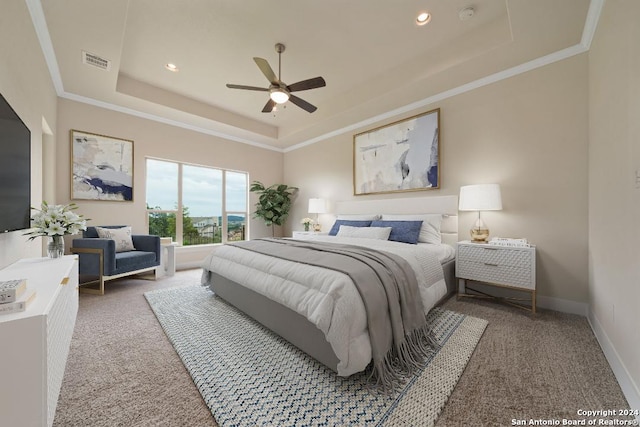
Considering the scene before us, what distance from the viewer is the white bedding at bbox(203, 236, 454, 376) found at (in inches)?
57.7

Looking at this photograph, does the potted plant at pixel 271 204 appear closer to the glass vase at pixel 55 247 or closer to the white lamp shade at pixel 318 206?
the white lamp shade at pixel 318 206

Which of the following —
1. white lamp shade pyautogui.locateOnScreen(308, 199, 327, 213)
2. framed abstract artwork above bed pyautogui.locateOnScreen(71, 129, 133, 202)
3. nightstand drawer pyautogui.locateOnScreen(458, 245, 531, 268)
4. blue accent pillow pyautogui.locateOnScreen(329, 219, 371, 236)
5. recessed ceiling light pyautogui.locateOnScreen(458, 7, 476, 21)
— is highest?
recessed ceiling light pyautogui.locateOnScreen(458, 7, 476, 21)

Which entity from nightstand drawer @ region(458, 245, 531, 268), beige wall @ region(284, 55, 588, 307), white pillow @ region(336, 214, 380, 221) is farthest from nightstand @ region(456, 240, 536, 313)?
white pillow @ region(336, 214, 380, 221)

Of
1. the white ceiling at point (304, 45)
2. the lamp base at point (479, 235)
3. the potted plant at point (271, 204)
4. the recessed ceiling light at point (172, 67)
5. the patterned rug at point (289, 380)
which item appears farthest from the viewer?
the potted plant at point (271, 204)

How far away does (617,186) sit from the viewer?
1.72 m

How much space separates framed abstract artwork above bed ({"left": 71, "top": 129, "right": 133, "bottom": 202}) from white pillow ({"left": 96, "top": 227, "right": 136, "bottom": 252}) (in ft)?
1.87

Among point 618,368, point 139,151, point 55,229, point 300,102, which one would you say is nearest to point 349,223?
point 300,102

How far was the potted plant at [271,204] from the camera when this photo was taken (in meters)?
5.61

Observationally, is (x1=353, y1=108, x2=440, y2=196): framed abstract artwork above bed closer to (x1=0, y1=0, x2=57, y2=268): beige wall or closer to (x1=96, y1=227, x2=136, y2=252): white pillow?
(x1=96, y1=227, x2=136, y2=252): white pillow

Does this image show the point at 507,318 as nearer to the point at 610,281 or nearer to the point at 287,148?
the point at 610,281

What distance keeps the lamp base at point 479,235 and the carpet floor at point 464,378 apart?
890 millimetres

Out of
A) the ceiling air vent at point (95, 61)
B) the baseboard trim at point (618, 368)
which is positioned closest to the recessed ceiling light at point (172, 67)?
the ceiling air vent at point (95, 61)

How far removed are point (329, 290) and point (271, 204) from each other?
422 centimetres

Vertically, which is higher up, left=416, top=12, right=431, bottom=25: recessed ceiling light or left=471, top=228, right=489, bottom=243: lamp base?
left=416, top=12, right=431, bottom=25: recessed ceiling light
